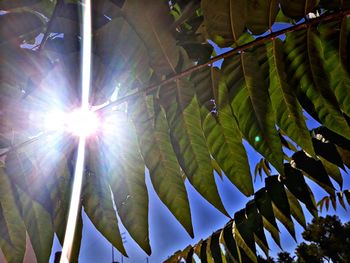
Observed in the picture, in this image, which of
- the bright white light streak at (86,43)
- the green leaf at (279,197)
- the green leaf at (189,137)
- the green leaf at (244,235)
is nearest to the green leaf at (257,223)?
the green leaf at (244,235)

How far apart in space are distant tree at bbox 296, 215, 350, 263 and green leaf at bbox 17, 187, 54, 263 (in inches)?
1127

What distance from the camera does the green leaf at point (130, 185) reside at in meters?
0.90

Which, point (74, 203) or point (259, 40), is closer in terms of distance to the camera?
point (259, 40)

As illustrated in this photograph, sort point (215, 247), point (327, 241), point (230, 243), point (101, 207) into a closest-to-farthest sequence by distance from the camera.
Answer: point (101, 207) → point (230, 243) → point (215, 247) → point (327, 241)

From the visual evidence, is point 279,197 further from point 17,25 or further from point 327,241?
point 327,241

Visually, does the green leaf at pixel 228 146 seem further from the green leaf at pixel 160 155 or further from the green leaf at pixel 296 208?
the green leaf at pixel 296 208

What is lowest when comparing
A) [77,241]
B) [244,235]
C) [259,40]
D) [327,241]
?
[77,241]

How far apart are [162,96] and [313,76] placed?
1.27 feet

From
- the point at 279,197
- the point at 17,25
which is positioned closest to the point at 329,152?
the point at 279,197

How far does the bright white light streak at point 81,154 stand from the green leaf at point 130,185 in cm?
10

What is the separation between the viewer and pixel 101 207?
96 centimetres

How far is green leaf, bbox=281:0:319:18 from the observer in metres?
0.84

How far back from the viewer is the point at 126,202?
2.99ft

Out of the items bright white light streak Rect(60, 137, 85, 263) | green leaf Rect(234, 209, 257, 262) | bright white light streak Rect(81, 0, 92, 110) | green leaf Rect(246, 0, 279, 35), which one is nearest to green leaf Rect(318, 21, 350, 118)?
green leaf Rect(246, 0, 279, 35)
